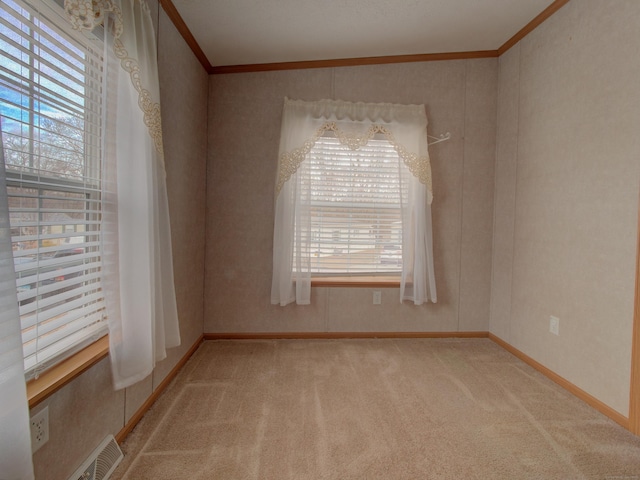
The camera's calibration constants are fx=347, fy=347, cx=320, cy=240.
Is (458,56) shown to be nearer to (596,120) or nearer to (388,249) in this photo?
(596,120)

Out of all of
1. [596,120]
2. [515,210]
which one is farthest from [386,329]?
[596,120]

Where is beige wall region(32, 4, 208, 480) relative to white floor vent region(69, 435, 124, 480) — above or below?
above

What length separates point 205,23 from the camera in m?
2.35

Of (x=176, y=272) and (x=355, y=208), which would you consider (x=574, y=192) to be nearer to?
(x=355, y=208)

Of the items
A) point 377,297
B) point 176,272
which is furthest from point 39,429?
point 377,297

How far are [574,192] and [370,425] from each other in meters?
1.93

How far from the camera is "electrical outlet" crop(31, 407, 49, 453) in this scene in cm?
114

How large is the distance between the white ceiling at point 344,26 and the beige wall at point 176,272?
0.85ft

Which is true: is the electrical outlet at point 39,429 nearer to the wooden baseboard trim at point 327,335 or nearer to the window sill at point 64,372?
the window sill at point 64,372

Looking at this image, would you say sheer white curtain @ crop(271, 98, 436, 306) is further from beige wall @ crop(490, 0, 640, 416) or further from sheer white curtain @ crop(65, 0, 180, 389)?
sheer white curtain @ crop(65, 0, 180, 389)

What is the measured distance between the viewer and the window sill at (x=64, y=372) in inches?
45.4

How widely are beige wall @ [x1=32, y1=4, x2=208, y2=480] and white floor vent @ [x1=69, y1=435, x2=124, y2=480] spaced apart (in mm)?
29

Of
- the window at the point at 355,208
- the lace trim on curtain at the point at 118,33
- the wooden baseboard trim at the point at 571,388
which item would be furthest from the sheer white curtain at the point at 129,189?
the wooden baseboard trim at the point at 571,388

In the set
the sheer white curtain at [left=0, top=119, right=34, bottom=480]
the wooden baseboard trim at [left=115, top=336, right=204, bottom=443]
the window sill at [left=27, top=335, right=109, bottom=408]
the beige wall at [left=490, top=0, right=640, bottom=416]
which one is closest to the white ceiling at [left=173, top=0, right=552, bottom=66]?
the beige wall at [left=490, top=0, right=640, bottom=416]
